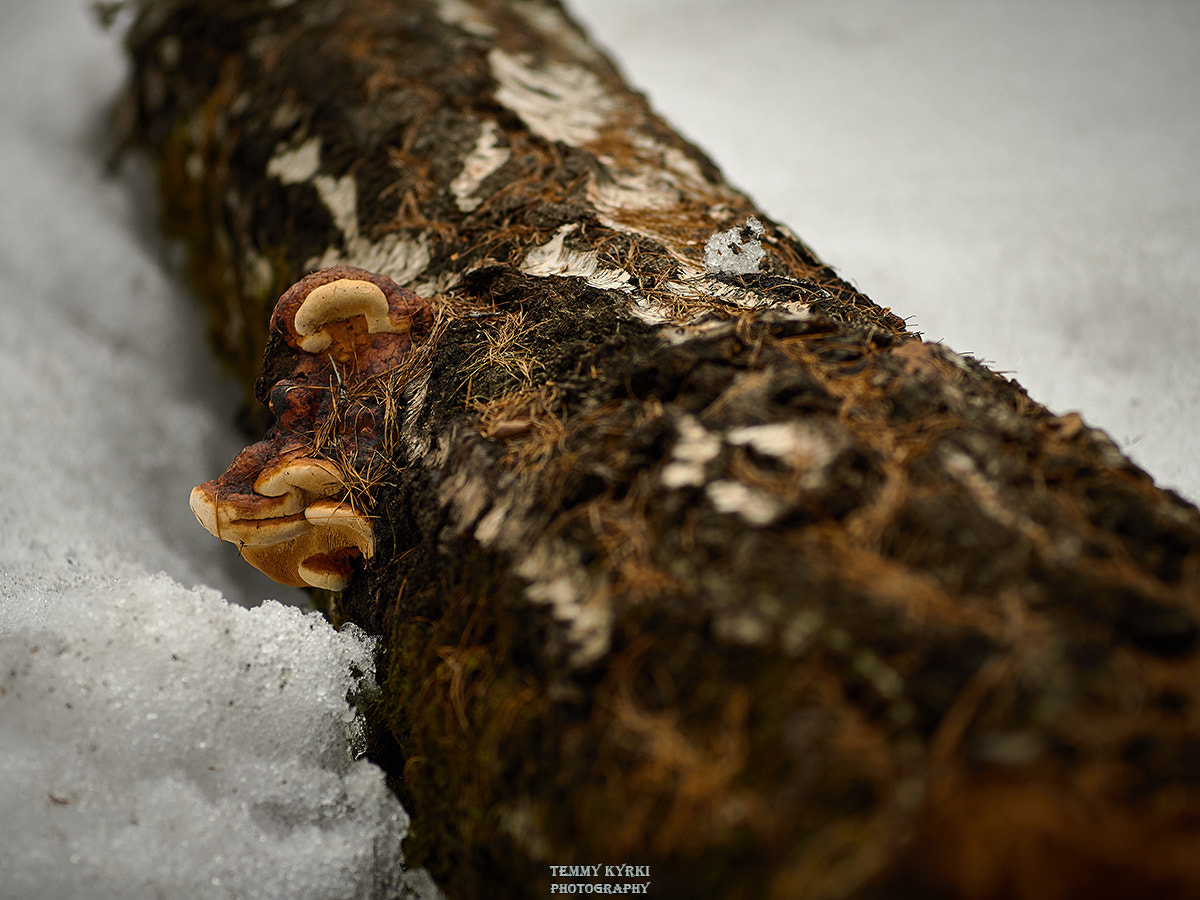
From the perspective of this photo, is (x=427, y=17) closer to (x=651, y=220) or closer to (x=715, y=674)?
(x=651, y=220)

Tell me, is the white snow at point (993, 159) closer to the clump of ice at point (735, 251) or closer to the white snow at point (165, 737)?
the clump of ice at point (735, 251)

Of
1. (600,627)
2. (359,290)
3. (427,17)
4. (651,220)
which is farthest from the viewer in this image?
(427,17)

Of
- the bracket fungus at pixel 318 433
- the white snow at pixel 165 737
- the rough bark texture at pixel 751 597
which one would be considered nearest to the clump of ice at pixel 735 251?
the rough bark texture at pixel 751 597

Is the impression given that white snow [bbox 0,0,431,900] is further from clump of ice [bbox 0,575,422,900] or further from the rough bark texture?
the rough bark texture

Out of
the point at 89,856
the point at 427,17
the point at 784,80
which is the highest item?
the point at 784,80

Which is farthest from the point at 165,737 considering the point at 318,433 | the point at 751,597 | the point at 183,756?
the point at 751,597

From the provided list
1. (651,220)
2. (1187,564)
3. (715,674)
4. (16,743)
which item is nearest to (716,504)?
(715,674)

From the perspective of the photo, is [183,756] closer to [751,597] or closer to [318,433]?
[318,433]
